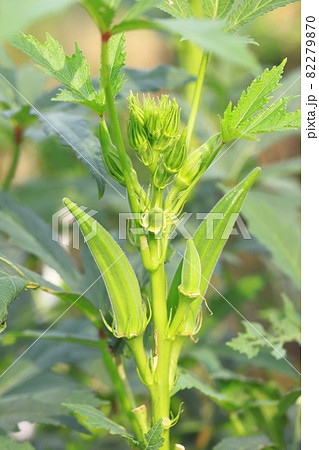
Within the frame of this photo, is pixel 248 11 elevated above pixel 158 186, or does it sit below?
above

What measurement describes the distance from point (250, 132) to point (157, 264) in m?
0.10

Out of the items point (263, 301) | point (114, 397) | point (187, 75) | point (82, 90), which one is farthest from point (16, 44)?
point (263, 301)

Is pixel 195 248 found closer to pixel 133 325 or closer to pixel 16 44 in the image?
pixel 133 325

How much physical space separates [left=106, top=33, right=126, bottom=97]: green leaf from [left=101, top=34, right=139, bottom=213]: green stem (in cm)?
1

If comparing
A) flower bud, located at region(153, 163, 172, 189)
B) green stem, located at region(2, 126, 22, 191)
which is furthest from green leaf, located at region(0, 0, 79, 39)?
green stem, located at region(2, 126, 22, 191)

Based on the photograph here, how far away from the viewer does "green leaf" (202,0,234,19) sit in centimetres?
37

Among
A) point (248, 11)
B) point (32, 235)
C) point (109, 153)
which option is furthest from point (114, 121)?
point (32, 235)

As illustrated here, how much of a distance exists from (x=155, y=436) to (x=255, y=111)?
21 centimetres

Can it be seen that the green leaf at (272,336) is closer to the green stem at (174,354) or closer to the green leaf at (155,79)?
the green stem at (174,354)

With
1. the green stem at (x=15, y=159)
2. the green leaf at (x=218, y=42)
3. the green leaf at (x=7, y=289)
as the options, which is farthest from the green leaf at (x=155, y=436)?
the green stem at (x=15, y=159)

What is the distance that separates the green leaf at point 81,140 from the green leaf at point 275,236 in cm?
20

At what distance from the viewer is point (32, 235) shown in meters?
0.52

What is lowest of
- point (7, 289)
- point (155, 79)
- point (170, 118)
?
point (7, 289)

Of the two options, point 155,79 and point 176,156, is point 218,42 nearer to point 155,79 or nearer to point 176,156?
point 176,156
